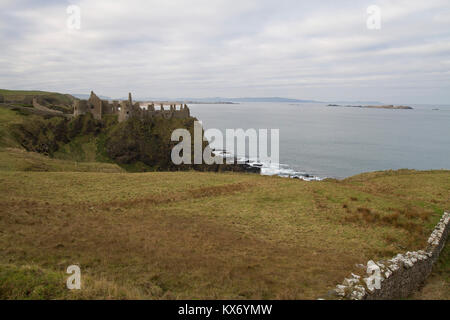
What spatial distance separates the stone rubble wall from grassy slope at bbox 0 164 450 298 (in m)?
0.65

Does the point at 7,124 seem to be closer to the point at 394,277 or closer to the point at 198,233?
the point at 198,233

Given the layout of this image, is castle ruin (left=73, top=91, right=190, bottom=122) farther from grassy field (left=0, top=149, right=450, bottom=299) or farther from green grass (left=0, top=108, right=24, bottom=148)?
grassy field (left=0, top=149, right=450, bottom=299)

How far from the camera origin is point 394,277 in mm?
12844

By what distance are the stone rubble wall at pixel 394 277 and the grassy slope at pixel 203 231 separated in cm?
65

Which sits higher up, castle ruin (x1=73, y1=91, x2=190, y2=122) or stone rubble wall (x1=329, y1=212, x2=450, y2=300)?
castle ruin (x1=73, y1=91, x2=190, y2=122)

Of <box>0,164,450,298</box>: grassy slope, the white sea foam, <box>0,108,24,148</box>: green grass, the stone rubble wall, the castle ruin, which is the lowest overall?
the white sea foam

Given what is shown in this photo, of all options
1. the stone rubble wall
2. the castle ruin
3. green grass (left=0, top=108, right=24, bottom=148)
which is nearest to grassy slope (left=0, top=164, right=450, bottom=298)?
the stone rubble wall

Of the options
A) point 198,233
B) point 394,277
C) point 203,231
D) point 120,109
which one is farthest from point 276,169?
point 394,277

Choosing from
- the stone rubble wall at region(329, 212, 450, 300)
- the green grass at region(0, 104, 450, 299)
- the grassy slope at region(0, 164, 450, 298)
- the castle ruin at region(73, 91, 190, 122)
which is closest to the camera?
the green grass at region(0, 104, 450, 299)

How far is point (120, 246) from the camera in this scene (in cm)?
1442

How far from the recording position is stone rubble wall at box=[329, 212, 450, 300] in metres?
10.9

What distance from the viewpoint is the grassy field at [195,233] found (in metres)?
10.8

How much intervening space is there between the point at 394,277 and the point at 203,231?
32.8 ft
